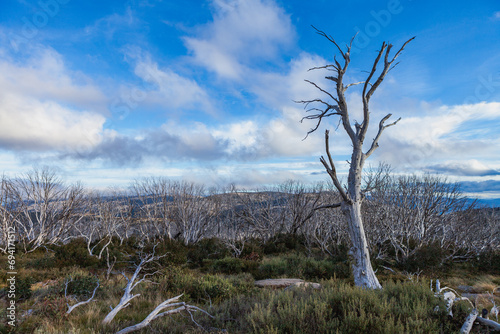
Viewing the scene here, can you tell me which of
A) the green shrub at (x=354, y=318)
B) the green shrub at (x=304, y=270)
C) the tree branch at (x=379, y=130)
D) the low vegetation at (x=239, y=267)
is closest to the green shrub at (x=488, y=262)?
the low vegetation at (x=239, y=267)

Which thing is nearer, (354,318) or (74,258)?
(354,318)

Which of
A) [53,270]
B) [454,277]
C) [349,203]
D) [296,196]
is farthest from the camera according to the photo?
[296,196]

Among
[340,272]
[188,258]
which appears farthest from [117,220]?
[340,272]

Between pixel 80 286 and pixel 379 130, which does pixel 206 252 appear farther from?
pixel 379 130

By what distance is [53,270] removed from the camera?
10008mm

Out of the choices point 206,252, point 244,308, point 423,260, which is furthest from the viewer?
point 206,252

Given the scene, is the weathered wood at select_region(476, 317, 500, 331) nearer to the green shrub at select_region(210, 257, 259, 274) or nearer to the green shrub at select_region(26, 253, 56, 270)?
the green shrub at select_region(210, 257, 259, 274)

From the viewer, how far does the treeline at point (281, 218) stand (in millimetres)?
14808

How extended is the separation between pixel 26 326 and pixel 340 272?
1026 cm

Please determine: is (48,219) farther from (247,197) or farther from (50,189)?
(247,197)

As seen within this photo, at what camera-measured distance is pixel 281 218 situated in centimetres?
2380

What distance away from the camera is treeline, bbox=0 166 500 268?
1481cm

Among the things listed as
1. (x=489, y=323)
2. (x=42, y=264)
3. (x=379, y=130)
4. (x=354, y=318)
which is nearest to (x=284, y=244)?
(x=379, y=130)

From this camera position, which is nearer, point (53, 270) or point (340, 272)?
point (53, 270)
